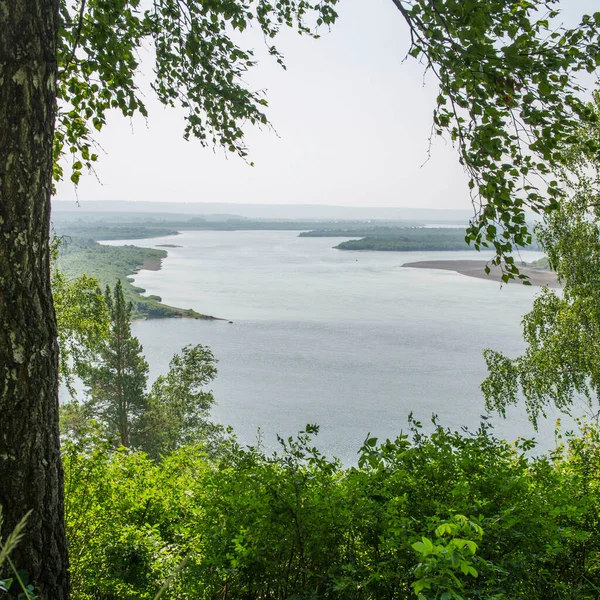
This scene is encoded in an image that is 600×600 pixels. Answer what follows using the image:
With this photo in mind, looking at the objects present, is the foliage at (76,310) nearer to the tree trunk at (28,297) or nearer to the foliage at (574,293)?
the foliage at (574,293)

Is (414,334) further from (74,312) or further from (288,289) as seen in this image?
(74,312)

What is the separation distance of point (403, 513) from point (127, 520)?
5.20 ft

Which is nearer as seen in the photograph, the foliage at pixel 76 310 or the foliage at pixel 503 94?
the foliage at pixel 503 94

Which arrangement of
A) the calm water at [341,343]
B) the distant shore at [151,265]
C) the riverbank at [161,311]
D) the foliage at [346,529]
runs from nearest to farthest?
the foliage at [346,529] → the calm water at [341,343] → the riverbank at [161,311] → the distant shore at [151,265]

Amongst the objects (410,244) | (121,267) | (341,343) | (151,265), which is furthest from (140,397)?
(410,244)

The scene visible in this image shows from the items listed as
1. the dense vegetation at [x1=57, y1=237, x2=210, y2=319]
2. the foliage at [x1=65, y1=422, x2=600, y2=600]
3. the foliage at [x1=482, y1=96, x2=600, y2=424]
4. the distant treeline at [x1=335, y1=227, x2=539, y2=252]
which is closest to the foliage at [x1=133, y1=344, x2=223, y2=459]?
the dense vegetation at [x1=57, y1=237, x2=210, y2=319]

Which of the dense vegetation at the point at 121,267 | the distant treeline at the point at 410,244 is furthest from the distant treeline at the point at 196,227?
the dense vegetation at the point at 121,267

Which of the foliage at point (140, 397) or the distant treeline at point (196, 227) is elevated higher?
the distant treeline at point (196, 227)

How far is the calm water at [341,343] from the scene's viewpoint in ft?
46.8

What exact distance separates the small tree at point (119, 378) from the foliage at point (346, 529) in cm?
1291

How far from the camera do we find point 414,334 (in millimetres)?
21828

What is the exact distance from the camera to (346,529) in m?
2.12

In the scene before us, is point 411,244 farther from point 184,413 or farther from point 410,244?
point 184,413

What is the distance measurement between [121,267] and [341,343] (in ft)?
61.0
